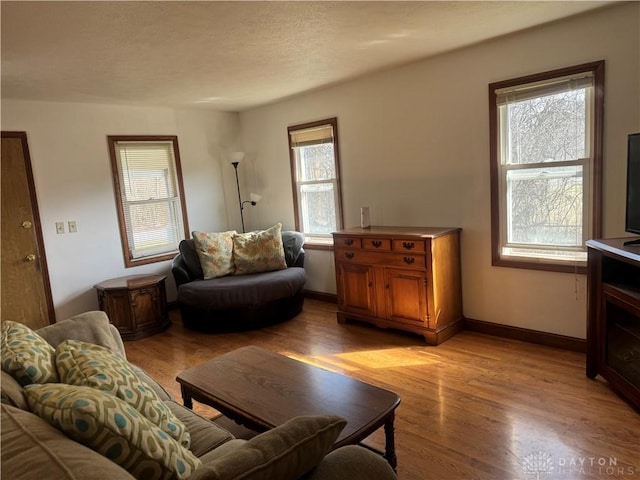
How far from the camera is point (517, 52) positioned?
3195mm

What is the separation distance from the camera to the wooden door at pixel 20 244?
3953 mm

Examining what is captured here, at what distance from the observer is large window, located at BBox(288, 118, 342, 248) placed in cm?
466

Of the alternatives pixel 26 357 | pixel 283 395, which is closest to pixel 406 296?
pixel 283 395

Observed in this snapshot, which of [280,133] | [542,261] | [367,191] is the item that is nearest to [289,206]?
[280,133]

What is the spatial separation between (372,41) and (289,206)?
252cm

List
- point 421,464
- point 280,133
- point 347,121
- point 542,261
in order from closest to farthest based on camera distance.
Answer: point 421,464 < point 542,261 < point 347,121 < point 280,133

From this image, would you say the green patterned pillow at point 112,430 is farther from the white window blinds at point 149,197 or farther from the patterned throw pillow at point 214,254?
the white window blinds at point 149,197

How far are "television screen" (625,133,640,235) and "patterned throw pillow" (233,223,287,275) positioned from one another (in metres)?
3.10

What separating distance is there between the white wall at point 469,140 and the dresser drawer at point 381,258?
1.69 feet

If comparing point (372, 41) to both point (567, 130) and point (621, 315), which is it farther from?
point (621, 315)

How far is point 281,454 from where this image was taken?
1.03m

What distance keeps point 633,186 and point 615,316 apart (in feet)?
2.48

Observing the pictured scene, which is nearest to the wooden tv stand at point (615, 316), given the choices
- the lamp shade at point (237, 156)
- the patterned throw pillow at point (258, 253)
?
the patterned throw pillow at point (258, 253)

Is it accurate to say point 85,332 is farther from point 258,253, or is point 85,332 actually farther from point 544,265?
point 544,265
